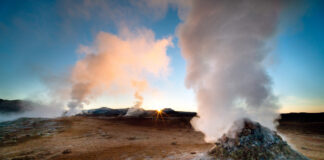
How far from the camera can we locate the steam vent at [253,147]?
6685mm

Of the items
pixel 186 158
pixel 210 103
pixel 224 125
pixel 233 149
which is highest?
pixel 210 103

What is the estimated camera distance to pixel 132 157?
32.1 feet

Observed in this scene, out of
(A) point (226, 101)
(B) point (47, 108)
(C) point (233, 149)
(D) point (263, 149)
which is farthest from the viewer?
(B) point (47, 108)

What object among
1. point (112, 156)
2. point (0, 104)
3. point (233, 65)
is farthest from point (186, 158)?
point (0, 104)

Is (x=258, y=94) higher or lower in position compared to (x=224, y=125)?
higher

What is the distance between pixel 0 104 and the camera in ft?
206

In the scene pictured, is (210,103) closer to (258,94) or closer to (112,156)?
(258,94)

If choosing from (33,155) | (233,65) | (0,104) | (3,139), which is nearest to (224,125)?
(233,65)

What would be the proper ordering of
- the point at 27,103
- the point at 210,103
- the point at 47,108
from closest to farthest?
the point at 210,103
the point at 47,108
the point at 27,103

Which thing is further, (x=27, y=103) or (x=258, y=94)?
(x=27, y=103)

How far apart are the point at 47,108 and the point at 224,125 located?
204 ft

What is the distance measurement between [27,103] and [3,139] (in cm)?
5522

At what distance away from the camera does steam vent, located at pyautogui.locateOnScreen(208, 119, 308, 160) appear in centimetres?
669

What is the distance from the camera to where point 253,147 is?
6.96 metres
